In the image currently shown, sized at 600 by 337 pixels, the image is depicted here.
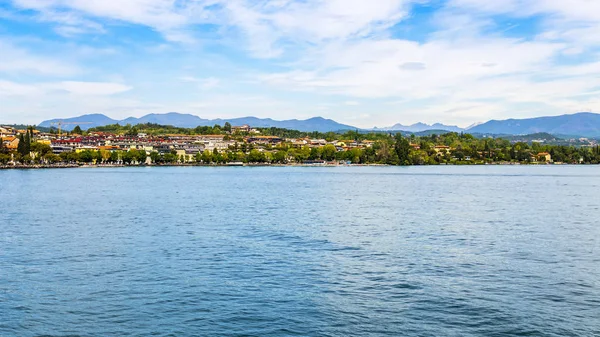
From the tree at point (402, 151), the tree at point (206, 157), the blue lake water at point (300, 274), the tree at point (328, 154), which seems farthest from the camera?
the tree at point (328, 154)

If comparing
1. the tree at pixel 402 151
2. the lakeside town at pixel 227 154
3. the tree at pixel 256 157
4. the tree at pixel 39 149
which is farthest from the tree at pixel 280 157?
the tree at pixel 39 149

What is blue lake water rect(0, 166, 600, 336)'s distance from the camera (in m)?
12.6

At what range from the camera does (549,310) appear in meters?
13.4

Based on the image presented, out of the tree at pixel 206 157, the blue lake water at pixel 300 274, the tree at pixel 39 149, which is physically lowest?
the blue lake water at pixel 300 274

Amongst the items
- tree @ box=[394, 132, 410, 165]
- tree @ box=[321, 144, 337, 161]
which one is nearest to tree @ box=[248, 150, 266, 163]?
tree @ box=[321, 144, 337, 161]

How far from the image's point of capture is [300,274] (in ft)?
55.1

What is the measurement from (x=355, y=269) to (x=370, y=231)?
7818 mm

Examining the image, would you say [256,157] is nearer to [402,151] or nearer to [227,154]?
[227,154]

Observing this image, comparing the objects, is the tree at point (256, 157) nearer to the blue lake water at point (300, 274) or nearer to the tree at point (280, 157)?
the tree at point (280, 157)

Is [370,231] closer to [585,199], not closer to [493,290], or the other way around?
[493,290]

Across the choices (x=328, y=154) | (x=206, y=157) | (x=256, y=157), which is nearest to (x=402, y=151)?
(x=328, y=154)

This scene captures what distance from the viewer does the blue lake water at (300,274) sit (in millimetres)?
12602

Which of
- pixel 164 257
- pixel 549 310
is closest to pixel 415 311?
pixel 549 310

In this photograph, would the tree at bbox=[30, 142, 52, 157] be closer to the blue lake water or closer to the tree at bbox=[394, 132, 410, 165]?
the tree at bbox=[394, 132, 410, 165]
